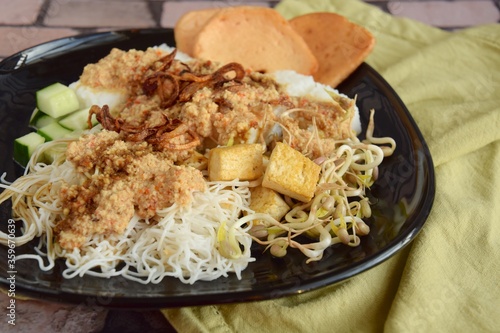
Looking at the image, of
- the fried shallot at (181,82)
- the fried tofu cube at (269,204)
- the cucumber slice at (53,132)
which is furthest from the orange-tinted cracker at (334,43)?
the cucumber slice at (53,132)

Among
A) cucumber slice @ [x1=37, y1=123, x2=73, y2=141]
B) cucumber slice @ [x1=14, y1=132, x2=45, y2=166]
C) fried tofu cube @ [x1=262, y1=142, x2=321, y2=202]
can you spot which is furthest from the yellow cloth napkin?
cucumber slice @ [x1=37, y1=123, x2=73, y2=141]

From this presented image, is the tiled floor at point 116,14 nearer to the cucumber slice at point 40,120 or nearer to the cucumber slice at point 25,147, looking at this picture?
the cucumber slice at point 40,120

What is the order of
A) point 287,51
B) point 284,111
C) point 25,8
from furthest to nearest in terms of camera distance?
point 25,8 → point 287,51 → point 284,111

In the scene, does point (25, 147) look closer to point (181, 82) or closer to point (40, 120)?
point (40, 120)

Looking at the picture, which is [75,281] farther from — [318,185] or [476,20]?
[476,20]

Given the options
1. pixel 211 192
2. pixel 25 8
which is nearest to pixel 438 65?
pixel 211 192

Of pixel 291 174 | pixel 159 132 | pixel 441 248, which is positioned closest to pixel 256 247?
pixel 291 174
